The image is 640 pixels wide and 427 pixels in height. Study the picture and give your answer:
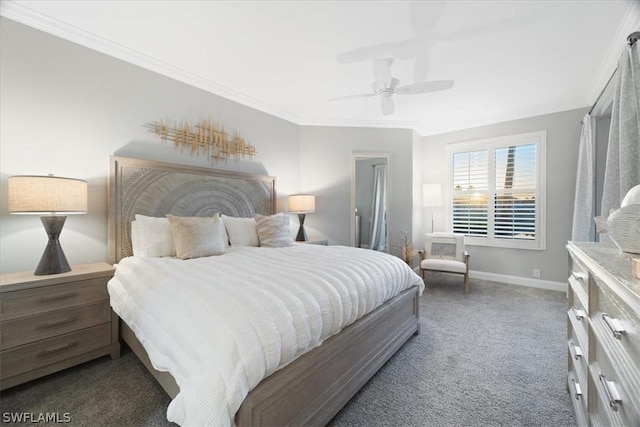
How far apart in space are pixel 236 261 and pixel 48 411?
4.46 feet

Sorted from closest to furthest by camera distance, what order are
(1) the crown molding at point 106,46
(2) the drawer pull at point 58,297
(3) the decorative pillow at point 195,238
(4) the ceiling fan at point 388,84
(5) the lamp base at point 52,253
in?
1. (2) the drawer pull at point 58,297
2. (5) the lamp base at point 52,253
3. (1) the crown molding at point 106,46
4. (3) the decorative pillow at point 195,238
5. (4) the ceiling fan at point 388,84

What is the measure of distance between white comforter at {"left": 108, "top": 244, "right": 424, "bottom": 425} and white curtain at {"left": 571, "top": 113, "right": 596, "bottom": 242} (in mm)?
2901

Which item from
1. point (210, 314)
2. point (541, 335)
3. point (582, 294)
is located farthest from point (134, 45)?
point (541, 335)

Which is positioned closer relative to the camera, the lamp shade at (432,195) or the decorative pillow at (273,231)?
the decorative pillow at (273,231)

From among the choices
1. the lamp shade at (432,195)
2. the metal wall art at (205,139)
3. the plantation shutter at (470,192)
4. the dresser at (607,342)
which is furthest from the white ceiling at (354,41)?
the dresser at (607,342)

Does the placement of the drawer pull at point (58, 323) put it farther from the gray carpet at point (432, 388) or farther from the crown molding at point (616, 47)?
the crown molding at point (616, 47)

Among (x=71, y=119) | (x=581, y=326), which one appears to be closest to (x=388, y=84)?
(x=581, y=326)

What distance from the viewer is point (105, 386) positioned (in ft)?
5.95

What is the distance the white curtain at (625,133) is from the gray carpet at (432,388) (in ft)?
4.26

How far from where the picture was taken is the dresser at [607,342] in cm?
73

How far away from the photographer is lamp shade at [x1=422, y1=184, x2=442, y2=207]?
4.64 m

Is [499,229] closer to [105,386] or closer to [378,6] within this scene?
[378,6]

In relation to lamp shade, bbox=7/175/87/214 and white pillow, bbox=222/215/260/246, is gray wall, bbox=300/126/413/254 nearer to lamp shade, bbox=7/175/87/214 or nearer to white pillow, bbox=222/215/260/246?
white pillow, bbox=222/215/260/246

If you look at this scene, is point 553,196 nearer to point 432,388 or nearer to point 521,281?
point 521,281
